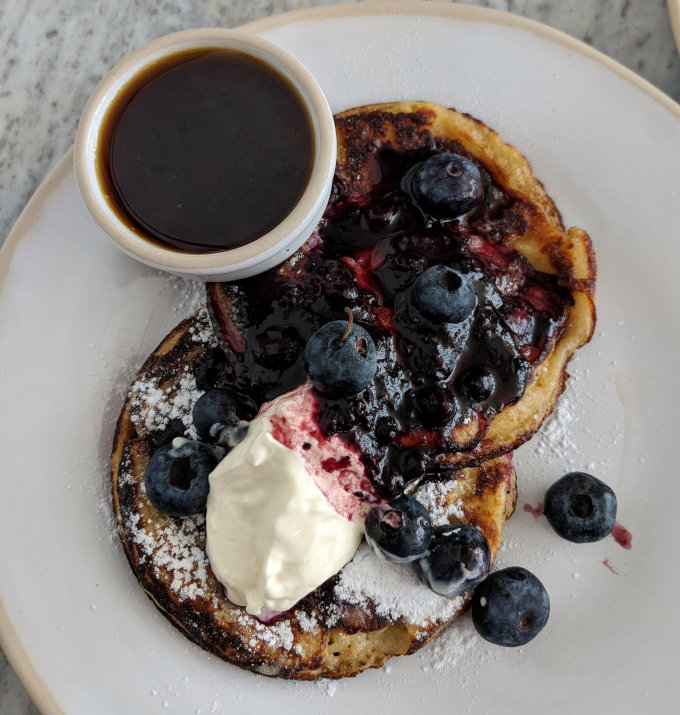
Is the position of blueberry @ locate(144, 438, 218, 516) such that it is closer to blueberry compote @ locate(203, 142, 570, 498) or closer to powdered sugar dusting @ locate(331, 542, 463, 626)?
blueberry compote @ locate(203, 142, 570, 498)

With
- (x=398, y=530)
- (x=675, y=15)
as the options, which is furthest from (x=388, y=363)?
(x=675, y=15)

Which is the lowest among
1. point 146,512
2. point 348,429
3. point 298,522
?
point 146,512

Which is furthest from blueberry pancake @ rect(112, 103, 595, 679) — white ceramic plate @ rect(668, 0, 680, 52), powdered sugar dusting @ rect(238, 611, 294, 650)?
white ceramic plate @ rect(668, 0, 680, 52)

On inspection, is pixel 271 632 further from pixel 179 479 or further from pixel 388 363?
pixel 388 363

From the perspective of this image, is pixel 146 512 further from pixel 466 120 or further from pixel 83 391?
pixel 466 120

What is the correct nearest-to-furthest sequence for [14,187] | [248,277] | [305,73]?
[305,73], [248,277], [14,187]

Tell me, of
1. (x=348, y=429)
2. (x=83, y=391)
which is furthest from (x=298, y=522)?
(x=83, y=391)
